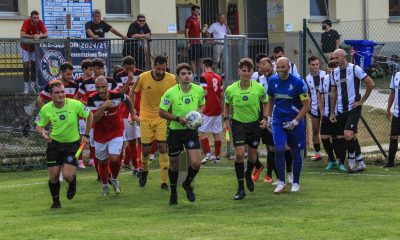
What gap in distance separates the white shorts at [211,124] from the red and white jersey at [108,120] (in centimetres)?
526

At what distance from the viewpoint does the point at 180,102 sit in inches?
523

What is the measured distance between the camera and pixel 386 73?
73.3ft

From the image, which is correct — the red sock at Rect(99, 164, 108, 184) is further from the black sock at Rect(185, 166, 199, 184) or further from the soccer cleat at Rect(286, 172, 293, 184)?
the soccer cleat at Rect(286, 172, 293, 184)

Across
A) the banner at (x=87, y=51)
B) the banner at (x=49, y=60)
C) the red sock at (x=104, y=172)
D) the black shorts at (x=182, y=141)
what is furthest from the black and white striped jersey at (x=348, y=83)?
the banner at (x=49, y=60)

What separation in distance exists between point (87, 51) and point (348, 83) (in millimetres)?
6132

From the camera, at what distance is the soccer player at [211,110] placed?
63.9ft

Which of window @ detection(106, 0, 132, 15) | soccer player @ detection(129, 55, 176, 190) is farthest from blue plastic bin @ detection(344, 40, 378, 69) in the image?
soccer player @ detection(129, 55, 176, 190)

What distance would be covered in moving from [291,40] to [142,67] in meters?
10.7

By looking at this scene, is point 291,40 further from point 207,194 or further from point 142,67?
point 207,194

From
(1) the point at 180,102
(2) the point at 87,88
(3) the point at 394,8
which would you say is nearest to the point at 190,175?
(1) the point at 180,102

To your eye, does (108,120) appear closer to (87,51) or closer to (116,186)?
(116,186)

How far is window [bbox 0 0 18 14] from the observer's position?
24641mm

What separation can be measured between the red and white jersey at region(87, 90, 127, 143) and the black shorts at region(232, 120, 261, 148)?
6.19ft

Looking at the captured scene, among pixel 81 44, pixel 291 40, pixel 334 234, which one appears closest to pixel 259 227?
pixel 334 234
